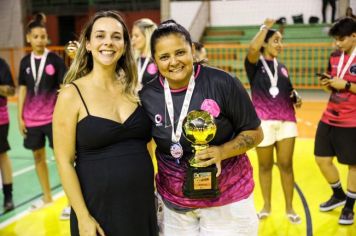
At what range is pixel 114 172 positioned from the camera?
2.29 m

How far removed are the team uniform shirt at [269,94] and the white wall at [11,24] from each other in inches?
573

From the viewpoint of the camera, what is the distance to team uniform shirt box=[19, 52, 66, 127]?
4.98 m

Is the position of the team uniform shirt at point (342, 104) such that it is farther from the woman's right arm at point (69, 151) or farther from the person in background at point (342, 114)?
the woman's right arm at point (69, 151)

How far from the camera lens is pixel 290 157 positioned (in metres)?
4.46

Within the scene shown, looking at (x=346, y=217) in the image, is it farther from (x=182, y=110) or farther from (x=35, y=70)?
(x=35, y=70)

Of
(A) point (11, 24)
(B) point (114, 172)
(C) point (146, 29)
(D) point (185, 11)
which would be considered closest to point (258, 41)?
(C) point (146, 29)

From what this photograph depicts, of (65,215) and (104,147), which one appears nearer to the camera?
(104,147)

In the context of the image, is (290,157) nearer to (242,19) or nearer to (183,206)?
(183,206)

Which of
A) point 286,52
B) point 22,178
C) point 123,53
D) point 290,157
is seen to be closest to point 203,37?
point 286,52

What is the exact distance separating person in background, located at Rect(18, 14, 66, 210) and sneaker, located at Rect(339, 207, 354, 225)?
332cm

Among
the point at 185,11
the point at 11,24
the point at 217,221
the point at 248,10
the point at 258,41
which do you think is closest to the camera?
the point at 217,221

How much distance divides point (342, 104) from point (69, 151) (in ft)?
10.6

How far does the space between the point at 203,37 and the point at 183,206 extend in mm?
13320

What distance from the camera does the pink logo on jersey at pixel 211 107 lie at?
2.33m
